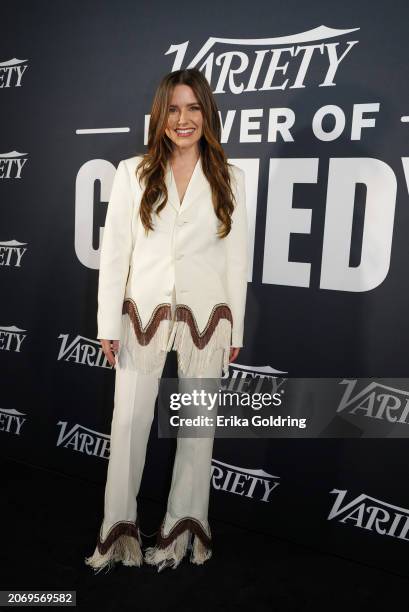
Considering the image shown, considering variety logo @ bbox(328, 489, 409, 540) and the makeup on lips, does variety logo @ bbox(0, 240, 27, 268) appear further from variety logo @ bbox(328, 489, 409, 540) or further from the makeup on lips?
variety logo @ bbox(328, 489, 409, 540)

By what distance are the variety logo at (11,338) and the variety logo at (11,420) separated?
34cm

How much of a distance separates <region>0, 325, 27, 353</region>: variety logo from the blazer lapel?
4.65 feet

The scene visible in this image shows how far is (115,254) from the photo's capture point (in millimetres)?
1856

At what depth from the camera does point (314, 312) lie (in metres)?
2.19

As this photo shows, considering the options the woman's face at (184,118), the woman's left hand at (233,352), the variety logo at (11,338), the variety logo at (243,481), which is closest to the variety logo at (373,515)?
the variety logo at (243,481)

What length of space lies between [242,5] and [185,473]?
1.86 m

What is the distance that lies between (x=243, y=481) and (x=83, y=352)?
3.27 feet

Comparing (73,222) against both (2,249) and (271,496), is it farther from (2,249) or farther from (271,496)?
(271,496)

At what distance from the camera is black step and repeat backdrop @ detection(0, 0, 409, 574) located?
6.69ft

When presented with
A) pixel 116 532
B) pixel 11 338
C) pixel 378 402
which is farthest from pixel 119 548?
pixel 11 338

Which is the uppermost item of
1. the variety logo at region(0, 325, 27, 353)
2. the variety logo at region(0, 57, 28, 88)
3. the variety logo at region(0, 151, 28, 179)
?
the variety logo at region(0, 57, 28, 88)

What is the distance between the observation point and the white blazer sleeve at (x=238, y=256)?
193 centimetres

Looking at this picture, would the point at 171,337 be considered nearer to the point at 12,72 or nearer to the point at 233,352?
the point at 233,352

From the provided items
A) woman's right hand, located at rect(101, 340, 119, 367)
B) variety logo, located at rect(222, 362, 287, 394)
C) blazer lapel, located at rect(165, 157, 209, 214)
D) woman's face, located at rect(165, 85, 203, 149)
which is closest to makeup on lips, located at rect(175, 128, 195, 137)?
woman's face, located at rect(165, 85, 203, 149)
